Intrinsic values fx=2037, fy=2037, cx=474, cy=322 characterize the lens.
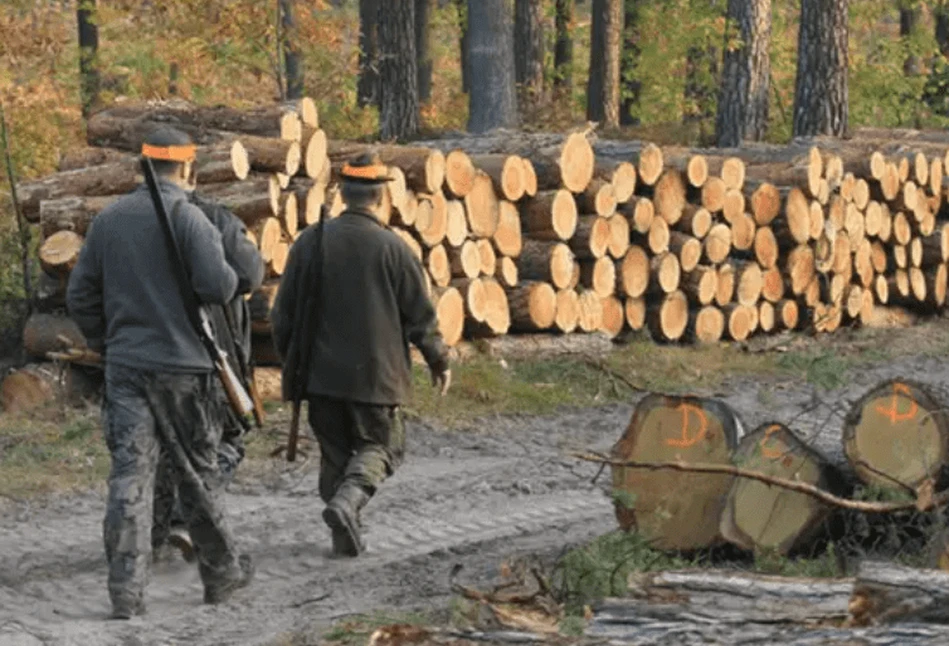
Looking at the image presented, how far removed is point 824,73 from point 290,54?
13.6 metres

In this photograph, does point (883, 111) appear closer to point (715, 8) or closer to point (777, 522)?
point (715, 8)

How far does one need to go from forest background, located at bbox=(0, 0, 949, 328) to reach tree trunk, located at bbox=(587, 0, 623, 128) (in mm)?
469

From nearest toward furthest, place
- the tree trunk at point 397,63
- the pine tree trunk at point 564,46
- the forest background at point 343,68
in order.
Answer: the tree trunk at point 397,63 → the forest background at point 343,68 → the pine tree trunk at point 564,46

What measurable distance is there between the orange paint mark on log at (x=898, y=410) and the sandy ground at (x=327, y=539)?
28 centimetres

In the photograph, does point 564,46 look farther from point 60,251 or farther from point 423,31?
point 60,251

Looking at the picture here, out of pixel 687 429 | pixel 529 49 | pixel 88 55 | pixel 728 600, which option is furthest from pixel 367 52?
pixel 728 600

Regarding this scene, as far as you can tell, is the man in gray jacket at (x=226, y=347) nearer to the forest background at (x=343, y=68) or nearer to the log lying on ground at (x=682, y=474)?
the log lying on ground at (x=682, y=474)

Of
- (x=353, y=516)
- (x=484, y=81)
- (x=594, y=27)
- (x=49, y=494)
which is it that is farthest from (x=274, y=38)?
(x=353, y=516)

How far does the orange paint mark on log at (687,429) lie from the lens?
8.88 metres

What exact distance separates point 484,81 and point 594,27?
8.09 meters

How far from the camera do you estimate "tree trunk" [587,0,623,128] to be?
3147 cm

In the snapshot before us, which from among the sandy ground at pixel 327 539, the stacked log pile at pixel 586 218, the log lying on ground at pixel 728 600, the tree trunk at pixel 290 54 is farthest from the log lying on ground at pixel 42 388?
the log lying on ground at pixel 728 600

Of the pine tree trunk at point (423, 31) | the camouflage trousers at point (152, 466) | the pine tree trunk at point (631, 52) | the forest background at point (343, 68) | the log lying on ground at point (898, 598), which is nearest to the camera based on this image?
the log lying on ground at point (898, 598)

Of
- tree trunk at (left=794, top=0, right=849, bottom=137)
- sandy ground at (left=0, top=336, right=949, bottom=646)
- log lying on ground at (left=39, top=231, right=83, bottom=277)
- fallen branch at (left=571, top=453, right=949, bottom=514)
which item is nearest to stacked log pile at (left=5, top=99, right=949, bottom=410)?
log lying on ground at (left=39, top=231, right=83, bottom=277)
